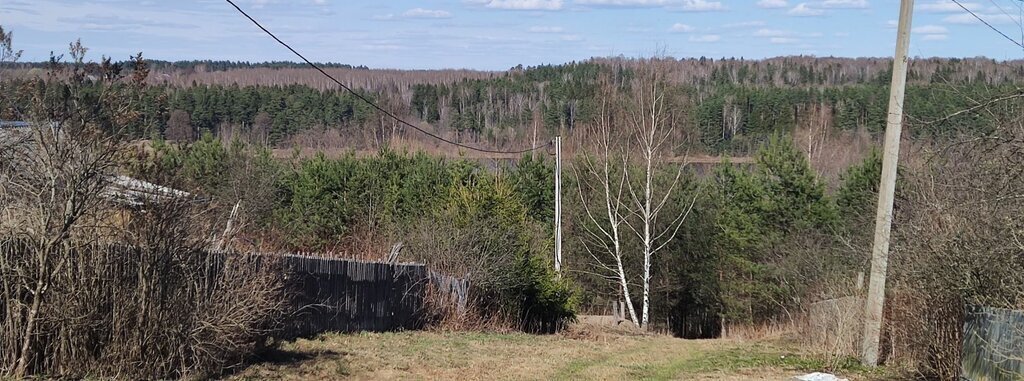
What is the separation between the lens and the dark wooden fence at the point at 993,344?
9672 millimetres

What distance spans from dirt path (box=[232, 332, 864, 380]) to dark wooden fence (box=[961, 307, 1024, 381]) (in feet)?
11.4

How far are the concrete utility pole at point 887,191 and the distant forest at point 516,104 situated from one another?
560 inches

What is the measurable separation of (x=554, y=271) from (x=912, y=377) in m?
15.5

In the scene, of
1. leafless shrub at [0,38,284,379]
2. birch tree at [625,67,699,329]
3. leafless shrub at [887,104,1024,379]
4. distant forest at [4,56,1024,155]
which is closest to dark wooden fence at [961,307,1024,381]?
leafless shrub at [887,104,1024,379]

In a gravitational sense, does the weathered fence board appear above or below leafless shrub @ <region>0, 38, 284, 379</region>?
below

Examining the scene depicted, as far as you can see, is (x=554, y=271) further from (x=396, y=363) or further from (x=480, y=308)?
(x=396, y=363)

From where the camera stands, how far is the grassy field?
13812 mm

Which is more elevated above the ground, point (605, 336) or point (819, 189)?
point (819, 189)

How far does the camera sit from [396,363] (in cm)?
1494

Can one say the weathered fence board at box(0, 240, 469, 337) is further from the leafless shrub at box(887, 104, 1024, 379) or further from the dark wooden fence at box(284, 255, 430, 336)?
the leafless shrub at box(887, 104, 1024, 379)

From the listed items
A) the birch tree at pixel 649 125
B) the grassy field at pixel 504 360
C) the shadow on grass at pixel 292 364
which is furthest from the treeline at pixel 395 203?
the shadow on grass at pixel 292 364

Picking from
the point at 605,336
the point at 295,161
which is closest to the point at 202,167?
the point at 295,161

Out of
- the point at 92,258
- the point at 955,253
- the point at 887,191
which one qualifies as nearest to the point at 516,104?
the point at 887,191

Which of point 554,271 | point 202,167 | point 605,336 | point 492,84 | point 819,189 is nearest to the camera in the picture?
point 605,336
